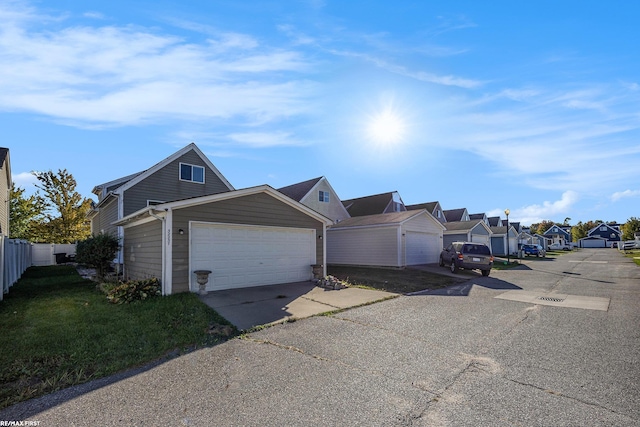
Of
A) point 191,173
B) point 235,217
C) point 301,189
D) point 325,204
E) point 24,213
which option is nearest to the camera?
point 235,217

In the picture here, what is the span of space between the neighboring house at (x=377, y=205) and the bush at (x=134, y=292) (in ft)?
71.2

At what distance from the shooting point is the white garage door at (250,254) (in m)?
10.2

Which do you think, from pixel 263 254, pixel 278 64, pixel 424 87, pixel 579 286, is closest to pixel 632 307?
pixel 579 286

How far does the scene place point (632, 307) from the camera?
27.5ft

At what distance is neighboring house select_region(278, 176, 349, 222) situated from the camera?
83.2ft

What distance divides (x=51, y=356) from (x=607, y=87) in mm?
15237

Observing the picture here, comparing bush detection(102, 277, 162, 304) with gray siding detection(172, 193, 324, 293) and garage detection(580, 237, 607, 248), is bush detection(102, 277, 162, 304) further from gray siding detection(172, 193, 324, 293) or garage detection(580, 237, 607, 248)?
garage detection(580, 237, 607, 248)

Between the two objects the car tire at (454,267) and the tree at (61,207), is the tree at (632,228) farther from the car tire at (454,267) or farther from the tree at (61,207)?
the tree at (61,207)

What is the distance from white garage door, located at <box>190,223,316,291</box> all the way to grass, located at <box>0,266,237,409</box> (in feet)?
4.80

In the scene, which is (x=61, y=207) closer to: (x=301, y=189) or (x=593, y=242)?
(x=301, y=189)

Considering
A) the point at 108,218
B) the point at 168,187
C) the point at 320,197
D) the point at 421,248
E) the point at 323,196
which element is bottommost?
the point at 421,248

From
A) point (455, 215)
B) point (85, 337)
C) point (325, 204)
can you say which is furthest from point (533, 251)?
point (85, 337)

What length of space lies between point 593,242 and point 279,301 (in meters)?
101

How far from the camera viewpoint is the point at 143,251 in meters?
11.9
